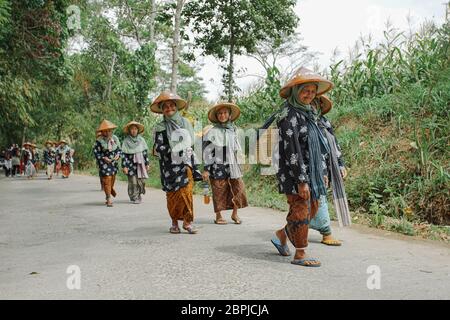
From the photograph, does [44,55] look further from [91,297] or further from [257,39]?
[91,297]

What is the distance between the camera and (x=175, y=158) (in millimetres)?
7145

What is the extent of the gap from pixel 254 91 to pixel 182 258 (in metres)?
10.9

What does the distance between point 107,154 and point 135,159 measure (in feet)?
2.15

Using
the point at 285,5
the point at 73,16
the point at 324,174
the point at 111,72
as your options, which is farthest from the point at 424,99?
the point at 111,72

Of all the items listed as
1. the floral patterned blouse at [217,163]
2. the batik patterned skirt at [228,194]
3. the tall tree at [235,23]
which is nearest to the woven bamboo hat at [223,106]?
the floral patterned blouse at [217,163]

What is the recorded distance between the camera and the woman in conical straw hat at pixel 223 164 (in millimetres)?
8062

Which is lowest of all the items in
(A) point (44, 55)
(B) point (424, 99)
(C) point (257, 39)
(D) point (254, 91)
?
(B) point (424, 99)

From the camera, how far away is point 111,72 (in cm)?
3375

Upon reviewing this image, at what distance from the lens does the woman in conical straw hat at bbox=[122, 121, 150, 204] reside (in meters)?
11.7

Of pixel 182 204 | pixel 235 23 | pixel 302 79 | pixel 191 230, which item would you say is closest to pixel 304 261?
pixel 302 79

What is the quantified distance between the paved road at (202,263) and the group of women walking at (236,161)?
35cm

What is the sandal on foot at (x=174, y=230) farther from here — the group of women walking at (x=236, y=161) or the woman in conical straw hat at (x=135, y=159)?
the woman in conical straw hat at (x=135, y=159)

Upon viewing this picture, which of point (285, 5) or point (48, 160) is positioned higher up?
point (285, 5)

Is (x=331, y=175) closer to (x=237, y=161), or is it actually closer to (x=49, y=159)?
(x=237, y=161)
